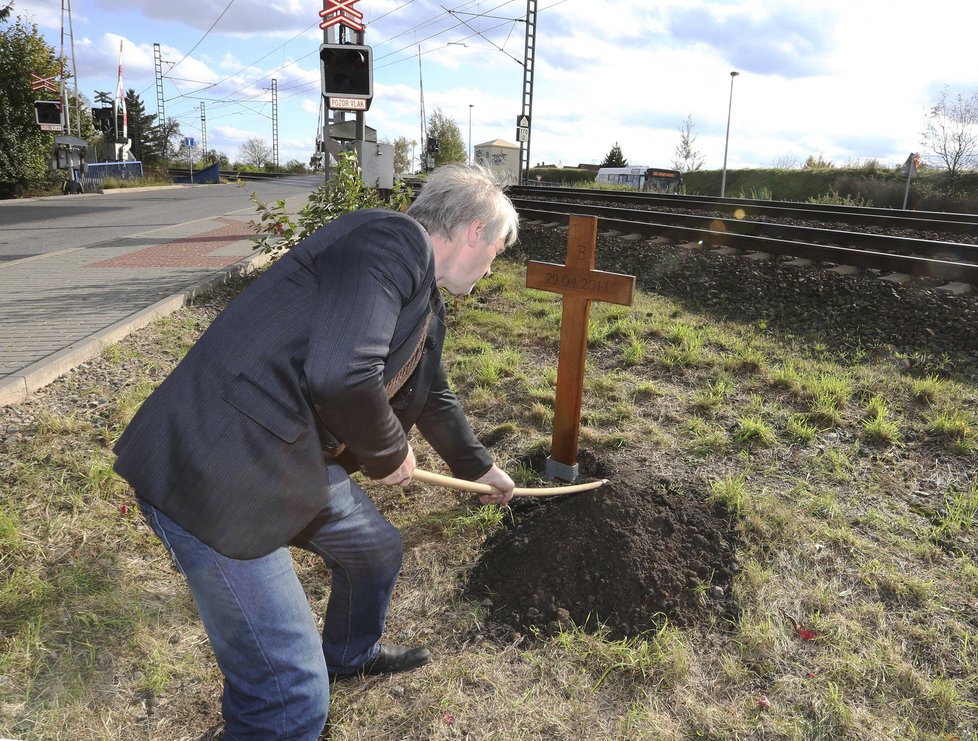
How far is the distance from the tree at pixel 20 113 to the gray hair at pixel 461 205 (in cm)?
2456

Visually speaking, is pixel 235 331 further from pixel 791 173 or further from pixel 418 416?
pixel 791 173

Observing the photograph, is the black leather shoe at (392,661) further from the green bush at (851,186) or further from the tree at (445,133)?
the tree at (445,133)

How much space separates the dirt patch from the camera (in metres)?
2.95

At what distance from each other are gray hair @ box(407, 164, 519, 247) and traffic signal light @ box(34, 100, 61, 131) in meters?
25.0

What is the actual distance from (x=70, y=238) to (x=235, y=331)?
1224cm

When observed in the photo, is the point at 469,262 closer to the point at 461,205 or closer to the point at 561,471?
the point at 461,205

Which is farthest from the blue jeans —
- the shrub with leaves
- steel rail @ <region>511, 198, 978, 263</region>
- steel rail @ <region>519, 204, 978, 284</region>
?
steel rail @ <region>511, 198, 978, 263</region>

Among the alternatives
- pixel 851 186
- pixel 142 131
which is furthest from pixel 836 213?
pixel 142 131

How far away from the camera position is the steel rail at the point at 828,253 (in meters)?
6.60

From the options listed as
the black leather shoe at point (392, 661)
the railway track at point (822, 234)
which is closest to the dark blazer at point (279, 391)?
the black leather shoe at point (392, 661)

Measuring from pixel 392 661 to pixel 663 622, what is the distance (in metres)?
1.07

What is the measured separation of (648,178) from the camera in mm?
33469

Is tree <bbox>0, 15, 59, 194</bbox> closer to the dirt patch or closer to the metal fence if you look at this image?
the metal fence

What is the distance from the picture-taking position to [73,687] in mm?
2537
